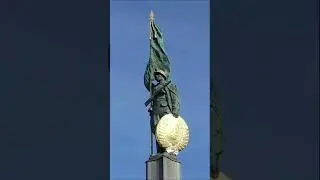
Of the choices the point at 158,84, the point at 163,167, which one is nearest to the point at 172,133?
the point at 163,167

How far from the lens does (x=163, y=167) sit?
1233cm

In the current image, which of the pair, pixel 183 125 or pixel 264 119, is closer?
pixel 264 119

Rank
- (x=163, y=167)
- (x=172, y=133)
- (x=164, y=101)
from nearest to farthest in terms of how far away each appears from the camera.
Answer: (x=172, y=133) < (x=163, y=167) < (x=164, y=101)

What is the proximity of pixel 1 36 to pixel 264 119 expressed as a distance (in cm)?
484

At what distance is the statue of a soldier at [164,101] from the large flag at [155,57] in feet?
0.83

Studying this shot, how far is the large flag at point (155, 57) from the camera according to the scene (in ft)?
42.0

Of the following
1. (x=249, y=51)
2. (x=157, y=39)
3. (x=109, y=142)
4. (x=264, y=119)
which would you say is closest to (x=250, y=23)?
(x=249, y=51)

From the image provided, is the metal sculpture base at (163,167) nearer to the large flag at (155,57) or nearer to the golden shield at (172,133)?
the golden shield at (172,133)

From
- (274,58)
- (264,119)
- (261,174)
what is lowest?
(261,174)

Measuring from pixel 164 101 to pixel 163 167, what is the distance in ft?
3.27

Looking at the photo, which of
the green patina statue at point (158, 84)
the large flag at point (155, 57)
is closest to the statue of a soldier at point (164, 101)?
the green patina statue at point (158, 84)

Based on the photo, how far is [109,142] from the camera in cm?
1114

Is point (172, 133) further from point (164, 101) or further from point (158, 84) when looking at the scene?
point (158, 84)

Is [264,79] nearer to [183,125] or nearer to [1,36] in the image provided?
[183,125]
